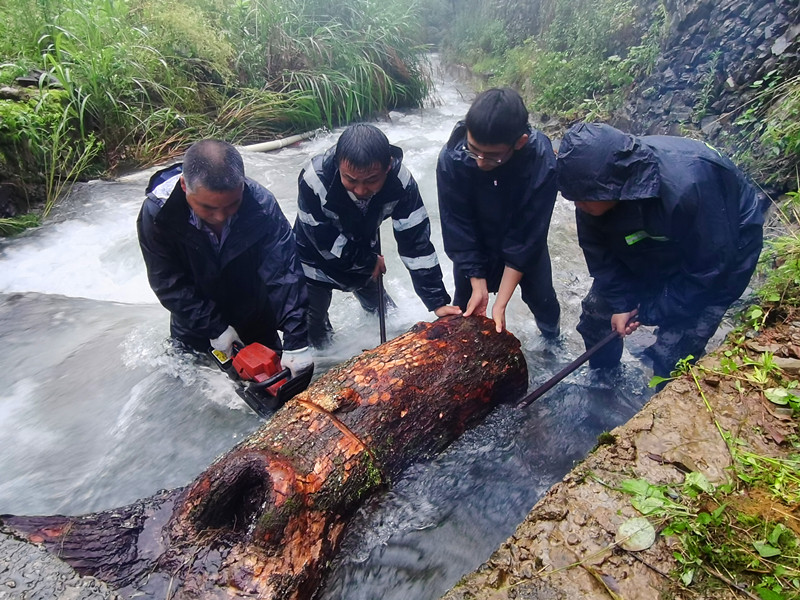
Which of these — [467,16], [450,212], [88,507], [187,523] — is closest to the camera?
[187,523]

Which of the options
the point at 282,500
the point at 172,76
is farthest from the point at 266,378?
the point at 172,76

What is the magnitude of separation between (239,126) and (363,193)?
4.95m

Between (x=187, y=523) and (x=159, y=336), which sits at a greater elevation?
(x=187, y=523)

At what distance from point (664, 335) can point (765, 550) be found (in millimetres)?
1578

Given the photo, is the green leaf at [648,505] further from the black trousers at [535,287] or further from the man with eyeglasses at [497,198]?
the black trousers at [535,287]

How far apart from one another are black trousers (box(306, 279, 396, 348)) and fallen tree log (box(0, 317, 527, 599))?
122 centimetres

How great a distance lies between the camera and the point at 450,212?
276 cm

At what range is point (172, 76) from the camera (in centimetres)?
622

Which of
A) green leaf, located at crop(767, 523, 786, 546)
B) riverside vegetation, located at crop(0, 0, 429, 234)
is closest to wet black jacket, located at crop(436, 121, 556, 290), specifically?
green leaf, located at crop(767, 523, 786, 546)

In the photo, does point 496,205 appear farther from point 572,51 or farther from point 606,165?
point 572,51

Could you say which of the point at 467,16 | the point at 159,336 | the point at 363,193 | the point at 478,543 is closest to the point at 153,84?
the point at 159,336

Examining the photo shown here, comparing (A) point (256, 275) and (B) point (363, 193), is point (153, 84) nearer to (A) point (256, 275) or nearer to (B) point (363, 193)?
(A) point (256, 275)

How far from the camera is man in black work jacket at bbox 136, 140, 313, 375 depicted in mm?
2182

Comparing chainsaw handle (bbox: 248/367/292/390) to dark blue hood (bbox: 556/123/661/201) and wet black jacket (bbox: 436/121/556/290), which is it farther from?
dark blue hood (bbox: 556/123/661/201)
